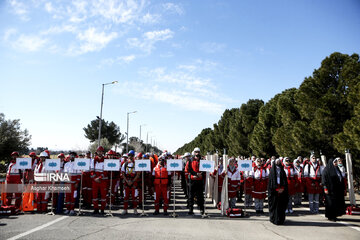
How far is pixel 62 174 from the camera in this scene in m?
10.1

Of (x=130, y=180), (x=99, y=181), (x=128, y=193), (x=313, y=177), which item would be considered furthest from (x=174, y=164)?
(x=313, y=177)

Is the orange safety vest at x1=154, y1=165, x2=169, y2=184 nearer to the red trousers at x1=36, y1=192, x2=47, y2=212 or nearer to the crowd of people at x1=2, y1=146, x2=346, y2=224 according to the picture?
the crowd of people at x1=2, y1=146, x2=346, y2=224

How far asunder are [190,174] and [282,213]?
3.42 m

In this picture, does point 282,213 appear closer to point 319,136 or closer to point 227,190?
point 227,190

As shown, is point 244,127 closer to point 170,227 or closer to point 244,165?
point 244,165

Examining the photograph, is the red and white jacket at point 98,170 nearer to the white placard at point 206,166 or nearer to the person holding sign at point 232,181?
the white placard at point 206,166

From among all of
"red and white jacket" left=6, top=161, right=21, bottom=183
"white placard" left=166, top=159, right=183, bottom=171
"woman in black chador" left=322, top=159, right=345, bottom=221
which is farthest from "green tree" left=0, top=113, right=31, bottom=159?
"woman in black chador" left=322, top=159, right=345, bottom=221

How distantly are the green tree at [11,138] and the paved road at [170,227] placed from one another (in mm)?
22036

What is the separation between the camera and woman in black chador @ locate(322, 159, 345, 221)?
899 centimetres

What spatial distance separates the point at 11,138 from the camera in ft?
90.5

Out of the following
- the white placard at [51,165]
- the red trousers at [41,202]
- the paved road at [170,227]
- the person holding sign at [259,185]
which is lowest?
the paved road at [170,227]

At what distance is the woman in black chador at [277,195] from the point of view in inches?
332

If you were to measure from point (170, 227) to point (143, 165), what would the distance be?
287 cm

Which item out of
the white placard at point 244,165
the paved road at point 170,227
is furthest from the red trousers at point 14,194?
A: the white placard at point 244,165
